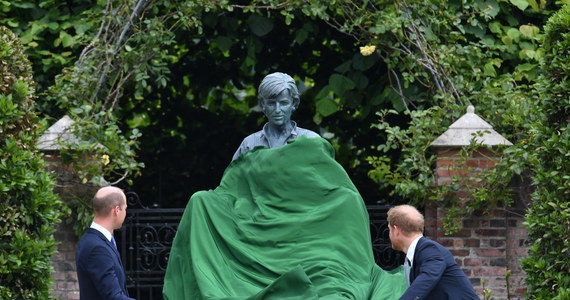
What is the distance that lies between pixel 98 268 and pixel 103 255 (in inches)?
2.5

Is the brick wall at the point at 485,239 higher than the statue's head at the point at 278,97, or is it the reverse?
the statue's head at the point at 278,97

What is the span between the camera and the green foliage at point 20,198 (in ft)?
19.8

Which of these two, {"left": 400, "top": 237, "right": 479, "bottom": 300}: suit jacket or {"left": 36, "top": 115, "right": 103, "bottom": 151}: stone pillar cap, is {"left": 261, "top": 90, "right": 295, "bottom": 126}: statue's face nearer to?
{"left": 400, "top": 237, "right": 479, "bottom": 300}: suit jacket

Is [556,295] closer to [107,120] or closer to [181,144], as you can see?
[107,120]

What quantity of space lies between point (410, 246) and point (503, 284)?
2820 millimetres

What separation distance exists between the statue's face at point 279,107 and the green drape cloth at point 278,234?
0.20m

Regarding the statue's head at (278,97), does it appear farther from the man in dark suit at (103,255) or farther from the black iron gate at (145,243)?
the black iron gate at (145,243)

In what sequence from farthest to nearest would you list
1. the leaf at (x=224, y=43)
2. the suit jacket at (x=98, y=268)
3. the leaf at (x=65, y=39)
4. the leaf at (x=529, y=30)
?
1. the leaf at (x=224, y=43)
2. the leaf at (x=65, y=39)
3. the leaf at (x=529, y=30)
4. the suit jacket at (x=98, y=268)

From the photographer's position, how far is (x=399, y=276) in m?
5.40

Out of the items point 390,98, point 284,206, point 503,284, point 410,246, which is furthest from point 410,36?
point 410,246

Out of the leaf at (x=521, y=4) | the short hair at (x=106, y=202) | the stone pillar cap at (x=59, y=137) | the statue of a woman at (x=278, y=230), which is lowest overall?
the stone pillar cap at (x=59, y=137)

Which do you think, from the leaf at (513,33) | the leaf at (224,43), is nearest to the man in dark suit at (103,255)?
the leaf at (224,43)

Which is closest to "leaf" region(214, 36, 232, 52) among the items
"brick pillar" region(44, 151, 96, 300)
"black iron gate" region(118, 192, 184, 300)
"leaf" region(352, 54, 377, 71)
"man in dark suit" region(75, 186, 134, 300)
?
"leaf" region(352, 54, 377, 71)

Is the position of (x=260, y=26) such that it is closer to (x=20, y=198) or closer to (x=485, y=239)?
(x=485, y=239)
